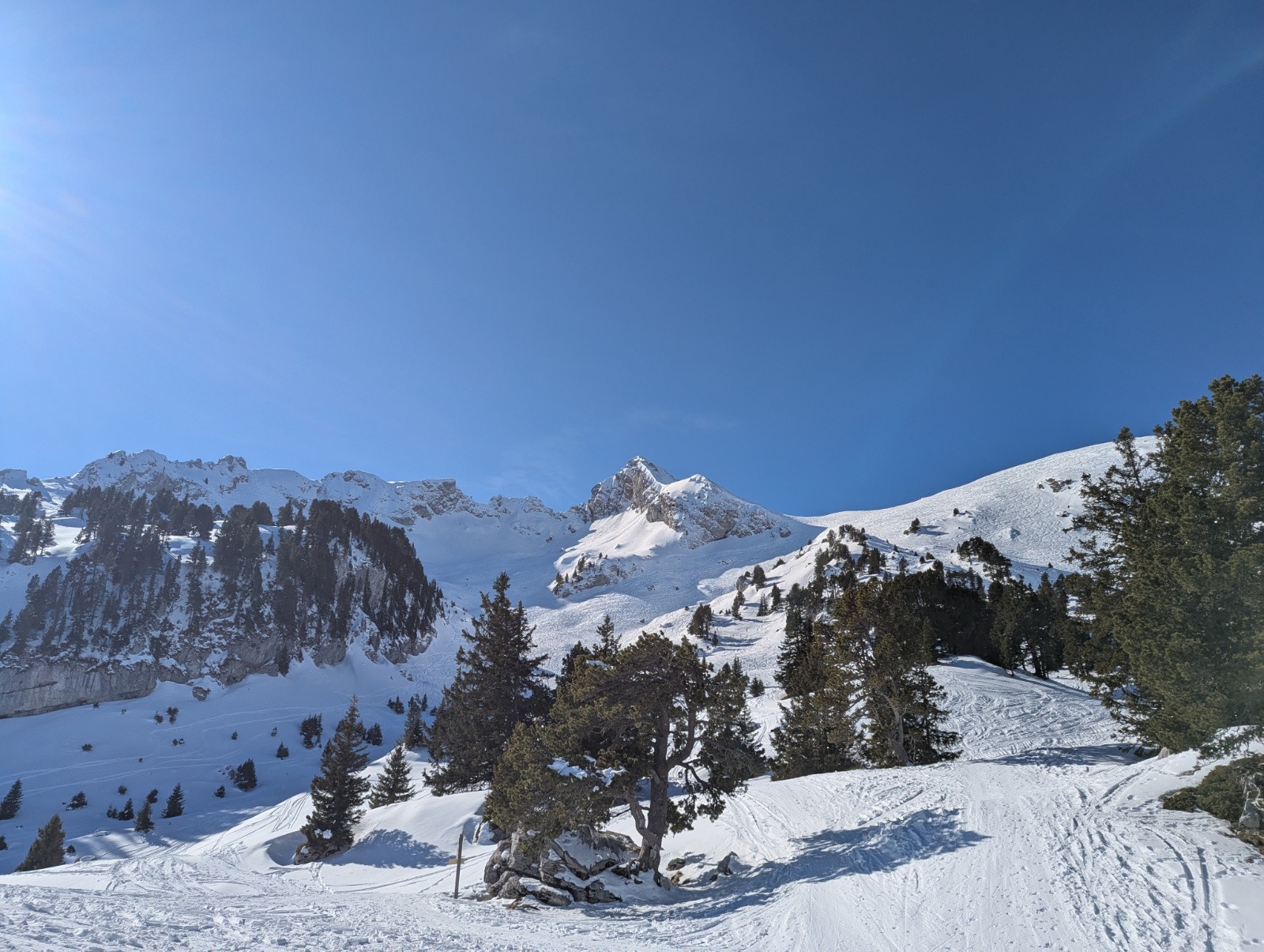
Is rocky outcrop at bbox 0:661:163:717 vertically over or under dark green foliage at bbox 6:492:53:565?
under

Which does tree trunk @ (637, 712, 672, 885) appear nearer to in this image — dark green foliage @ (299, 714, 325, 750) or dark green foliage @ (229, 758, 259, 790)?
dark green foliage @ (229, 758, 259, 790)

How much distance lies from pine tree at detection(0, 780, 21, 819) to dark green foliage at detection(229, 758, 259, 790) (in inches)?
559

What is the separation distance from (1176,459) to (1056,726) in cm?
2140

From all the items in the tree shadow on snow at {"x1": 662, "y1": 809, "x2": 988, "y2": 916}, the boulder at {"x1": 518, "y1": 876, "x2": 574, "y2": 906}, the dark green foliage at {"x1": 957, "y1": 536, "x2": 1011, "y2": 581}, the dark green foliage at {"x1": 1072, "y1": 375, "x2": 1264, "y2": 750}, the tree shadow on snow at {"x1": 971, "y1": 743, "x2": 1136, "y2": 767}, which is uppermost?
the dark green foliage at {"x1": 957, "y1": 536, "x2": 1011, "y2": 581}

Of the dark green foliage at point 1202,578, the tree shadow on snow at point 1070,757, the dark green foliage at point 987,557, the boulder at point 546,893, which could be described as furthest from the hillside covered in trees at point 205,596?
the dark green foliage at point 1202,578

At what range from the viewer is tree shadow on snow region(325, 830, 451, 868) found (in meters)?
23.1

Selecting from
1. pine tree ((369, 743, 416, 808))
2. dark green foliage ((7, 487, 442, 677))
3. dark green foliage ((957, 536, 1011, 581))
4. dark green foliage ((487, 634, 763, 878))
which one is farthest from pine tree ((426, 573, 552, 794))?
dark green foliage ((7, 487, 442, 677))

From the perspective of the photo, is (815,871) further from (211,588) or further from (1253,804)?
(211,588)

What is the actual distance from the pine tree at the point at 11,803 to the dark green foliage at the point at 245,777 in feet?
46.5

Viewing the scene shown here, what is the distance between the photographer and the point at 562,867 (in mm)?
16141

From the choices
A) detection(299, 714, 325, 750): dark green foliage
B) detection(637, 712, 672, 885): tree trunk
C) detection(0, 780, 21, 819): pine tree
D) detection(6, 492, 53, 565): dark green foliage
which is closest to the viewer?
detection(637, 712, 672, 885): tree trunk

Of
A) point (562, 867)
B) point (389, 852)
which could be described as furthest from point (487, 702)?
point (562, 867)

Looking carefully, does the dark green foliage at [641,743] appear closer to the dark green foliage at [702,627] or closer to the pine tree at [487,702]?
the pine tree at [487,702]

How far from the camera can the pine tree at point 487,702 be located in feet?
88.7
